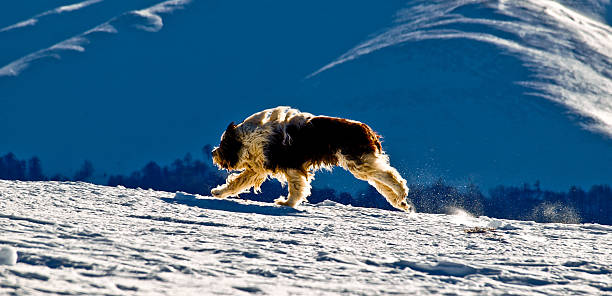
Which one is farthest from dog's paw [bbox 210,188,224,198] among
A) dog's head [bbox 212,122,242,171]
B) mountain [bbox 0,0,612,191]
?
mountain [bbox 0,0,612,191]

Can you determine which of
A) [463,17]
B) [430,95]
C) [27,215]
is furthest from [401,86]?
[27,215]

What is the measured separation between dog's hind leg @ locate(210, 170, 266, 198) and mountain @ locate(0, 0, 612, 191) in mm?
39152

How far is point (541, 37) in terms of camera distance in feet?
278

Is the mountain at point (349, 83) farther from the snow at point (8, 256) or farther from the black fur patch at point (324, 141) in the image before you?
the snow at point (8, 256)

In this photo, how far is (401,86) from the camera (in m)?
74.1

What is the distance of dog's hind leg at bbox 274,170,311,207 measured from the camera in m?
9.77

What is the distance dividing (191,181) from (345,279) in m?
56.6

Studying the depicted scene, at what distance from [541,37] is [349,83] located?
24673mm

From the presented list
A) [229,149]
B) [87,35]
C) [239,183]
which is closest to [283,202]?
[239,183]

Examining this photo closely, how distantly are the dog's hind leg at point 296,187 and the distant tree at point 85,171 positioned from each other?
69.3 m

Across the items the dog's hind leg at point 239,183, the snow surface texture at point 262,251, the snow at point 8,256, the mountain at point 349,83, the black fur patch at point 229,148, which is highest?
the mountain at point 349,83

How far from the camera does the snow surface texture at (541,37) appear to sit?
69.9 metres

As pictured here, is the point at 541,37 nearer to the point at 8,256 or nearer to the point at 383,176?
the point at 383,176

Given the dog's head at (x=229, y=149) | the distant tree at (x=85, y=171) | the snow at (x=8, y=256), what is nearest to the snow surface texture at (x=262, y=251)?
the snow at (x=8, y=256)
